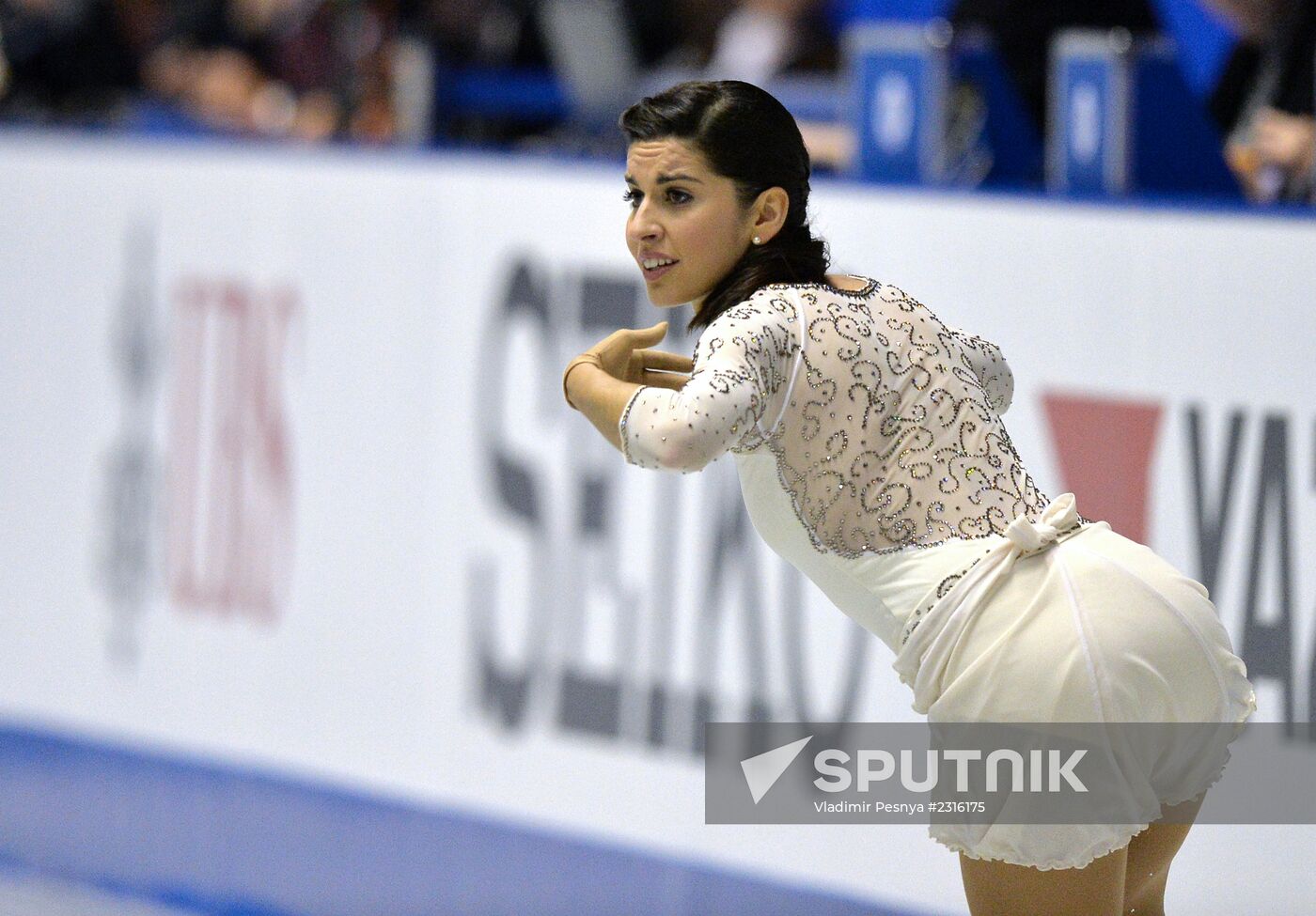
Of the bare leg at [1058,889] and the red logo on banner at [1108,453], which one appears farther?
the red logo on banner at [1108,453]

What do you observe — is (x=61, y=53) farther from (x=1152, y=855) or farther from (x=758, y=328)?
(x=1152, y=855)

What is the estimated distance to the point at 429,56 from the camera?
18.2ft

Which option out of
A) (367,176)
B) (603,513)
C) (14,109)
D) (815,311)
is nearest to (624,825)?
(603,513)

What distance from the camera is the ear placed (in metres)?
2.45

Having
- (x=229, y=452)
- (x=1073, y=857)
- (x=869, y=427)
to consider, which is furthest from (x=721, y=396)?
(x=229, y=452)

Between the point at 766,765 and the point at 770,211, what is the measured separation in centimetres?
186

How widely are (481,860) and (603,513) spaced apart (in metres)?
0.92

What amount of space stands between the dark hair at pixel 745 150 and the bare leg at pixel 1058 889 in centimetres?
78

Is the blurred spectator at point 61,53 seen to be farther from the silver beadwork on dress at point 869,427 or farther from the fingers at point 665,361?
the silver beadwork on dress at point 869,427

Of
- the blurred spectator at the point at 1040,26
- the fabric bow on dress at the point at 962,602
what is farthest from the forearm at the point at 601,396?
the blurred spectator at the point at 1040,26

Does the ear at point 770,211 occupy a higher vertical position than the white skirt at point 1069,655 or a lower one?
higher

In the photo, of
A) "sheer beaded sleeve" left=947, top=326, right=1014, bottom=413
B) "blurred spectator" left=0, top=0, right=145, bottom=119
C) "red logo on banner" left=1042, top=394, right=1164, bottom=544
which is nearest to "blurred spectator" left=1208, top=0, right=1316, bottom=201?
"red logo on banner" left=1042, top=394, right=1164, bottom=544

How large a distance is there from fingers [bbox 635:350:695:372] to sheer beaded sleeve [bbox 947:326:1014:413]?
1.20ft

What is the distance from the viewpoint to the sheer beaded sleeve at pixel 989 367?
8.34ft
